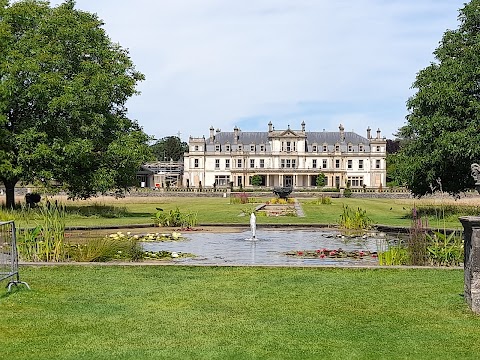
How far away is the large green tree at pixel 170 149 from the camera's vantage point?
157750 millimetres

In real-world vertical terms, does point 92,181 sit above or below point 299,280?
above

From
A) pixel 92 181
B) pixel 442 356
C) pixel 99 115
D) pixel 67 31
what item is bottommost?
pixel 442 356

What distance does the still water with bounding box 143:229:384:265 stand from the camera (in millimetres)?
14180

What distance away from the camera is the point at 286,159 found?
11781 centimetres

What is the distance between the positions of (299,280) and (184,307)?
2668 mm

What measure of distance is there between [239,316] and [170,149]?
151685 mm

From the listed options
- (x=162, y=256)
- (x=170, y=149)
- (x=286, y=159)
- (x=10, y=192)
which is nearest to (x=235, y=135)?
(x=286, y=159)

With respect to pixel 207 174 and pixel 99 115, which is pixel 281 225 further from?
pixel 207 174

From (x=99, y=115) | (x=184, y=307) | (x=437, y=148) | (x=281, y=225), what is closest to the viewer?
(x=184, y=307)

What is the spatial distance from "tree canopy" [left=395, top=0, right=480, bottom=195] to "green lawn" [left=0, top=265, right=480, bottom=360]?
1651 centimetres

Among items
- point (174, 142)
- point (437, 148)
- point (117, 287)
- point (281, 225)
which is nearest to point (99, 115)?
point (281, 225)

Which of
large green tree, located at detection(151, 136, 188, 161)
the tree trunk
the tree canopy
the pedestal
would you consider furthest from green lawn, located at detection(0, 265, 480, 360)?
large green tree, located at detection(151, 136, 188, 161)

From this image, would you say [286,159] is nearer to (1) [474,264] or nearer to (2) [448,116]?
(2) [448,116]

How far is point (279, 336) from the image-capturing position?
695cm
